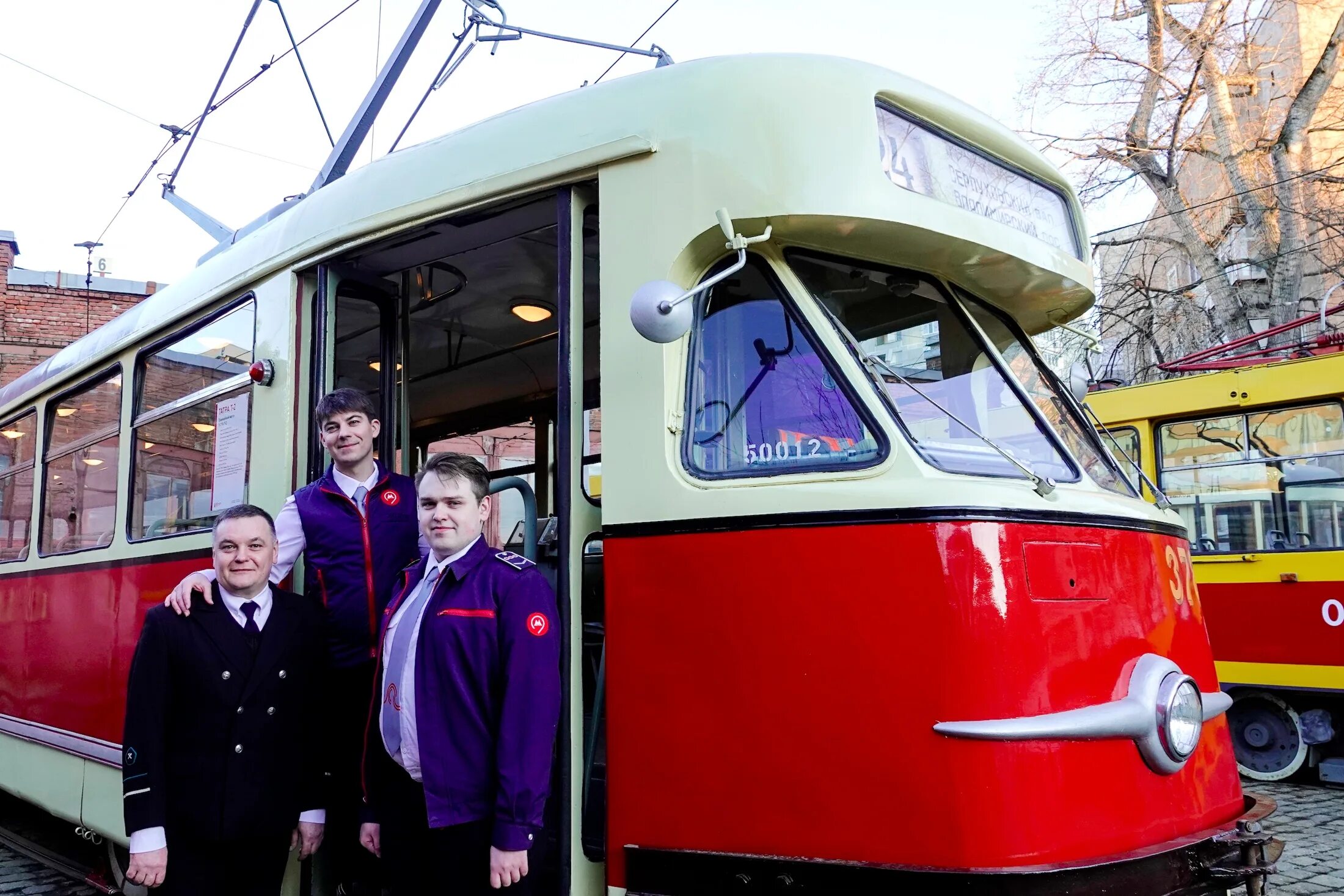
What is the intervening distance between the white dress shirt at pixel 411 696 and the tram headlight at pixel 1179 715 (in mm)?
1775

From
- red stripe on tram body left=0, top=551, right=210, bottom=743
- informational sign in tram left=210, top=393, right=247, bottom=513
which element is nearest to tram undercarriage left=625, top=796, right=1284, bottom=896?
informational sign in tram left=210, top=393, right=247, bottom=513

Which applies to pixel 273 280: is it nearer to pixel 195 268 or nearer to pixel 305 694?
pixel 195 268

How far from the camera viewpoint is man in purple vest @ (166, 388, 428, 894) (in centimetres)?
346

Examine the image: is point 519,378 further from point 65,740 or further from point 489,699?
point 489,699

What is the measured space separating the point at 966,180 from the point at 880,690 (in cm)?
157

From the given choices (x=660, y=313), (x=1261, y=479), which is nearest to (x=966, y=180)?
(x=660, y=313)

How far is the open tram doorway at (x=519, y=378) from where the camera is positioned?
10.0 ft

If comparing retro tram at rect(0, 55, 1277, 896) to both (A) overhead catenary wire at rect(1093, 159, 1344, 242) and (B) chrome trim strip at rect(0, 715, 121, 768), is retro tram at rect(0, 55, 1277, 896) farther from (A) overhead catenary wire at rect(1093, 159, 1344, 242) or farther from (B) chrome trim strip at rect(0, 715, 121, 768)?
(A) overhead catenary wire at rect(1093, 159, 1344, 242)

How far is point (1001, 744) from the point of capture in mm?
2473

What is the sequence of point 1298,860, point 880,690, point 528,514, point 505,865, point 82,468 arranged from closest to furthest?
point 880,690 → point 505,865 → point 528,514 → point 1298,860 → point 82,468

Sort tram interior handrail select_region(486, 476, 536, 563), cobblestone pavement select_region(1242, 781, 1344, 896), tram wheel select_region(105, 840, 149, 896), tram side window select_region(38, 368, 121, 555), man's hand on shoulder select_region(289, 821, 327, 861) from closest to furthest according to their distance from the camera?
man's hand on shoulder select_region(289, 821, 327, 861) < tram interior handrail select_region(486, 476, 536, 563) < tram wheel select_region(105, 840, 149, 896) < cobblestone pavement select_region(1242, 781, 1344, 896) < tram side window select_region(38, 368, 121, 555)

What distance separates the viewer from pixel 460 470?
292 cm

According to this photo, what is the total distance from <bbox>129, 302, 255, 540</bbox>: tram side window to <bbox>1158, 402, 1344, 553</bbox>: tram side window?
6.62 meters

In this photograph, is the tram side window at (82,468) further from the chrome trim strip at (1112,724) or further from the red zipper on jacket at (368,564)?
the chrome trim strip at (1112,724)
